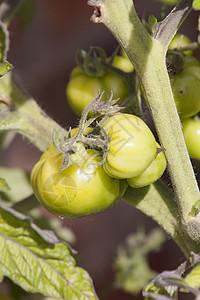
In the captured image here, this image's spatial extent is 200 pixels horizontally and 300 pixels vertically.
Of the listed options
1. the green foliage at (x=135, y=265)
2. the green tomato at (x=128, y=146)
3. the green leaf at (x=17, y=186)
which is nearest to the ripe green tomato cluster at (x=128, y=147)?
the green tomato at (x=128, y=146)

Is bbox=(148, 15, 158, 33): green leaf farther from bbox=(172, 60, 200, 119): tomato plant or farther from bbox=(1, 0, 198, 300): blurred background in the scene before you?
bbox=(1, 0, 198, 300): blurred background

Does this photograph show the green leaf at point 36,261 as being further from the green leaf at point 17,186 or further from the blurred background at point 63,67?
the blurred background at point 63,67

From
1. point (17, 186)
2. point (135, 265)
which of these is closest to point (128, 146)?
point (17, 186)

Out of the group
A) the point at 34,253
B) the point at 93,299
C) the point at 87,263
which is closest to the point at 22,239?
the point at 34,253

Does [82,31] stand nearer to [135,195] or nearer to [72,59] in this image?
[72,59]

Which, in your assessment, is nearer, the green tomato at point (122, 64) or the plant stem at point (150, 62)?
the plant stem at point (150, 62)
